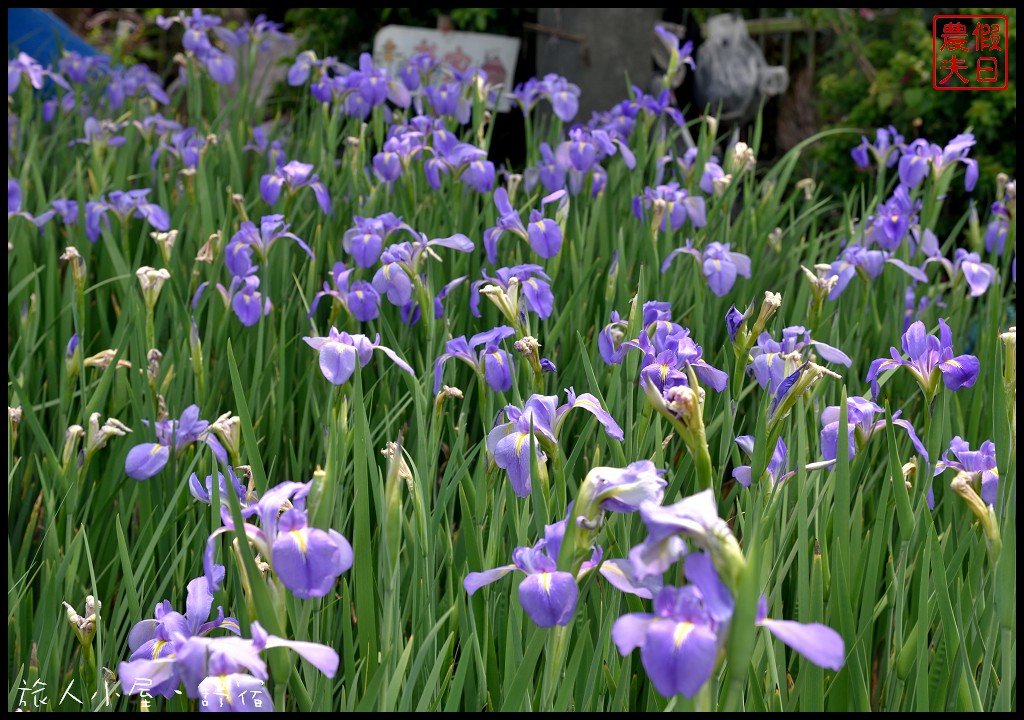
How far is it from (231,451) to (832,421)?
2.86 feet

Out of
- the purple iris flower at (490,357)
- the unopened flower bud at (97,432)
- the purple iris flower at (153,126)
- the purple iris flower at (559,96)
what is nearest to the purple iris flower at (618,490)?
the purple iris flower at (490,357)

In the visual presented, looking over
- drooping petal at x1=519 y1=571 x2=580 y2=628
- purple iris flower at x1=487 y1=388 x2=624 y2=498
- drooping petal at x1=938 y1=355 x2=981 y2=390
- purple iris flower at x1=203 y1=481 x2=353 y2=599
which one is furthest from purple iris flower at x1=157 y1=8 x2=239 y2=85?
drooping petal at x1=519 y1=571 x2=580 y2=628

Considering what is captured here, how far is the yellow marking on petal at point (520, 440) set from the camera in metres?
1.21

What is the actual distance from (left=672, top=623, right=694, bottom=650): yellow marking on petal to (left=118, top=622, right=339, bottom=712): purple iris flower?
0.28 meters

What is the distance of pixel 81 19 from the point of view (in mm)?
10898

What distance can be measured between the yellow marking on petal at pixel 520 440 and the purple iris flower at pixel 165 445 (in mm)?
556

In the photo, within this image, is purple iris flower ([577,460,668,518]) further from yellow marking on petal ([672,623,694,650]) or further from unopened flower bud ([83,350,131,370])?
unopened flower bud ([83,350,131,370])

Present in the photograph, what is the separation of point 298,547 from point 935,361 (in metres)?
1.00

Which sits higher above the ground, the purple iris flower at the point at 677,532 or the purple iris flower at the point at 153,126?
the purple iris flower at the point at 153,126

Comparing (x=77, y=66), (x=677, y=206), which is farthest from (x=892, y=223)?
(x=77, y=66)

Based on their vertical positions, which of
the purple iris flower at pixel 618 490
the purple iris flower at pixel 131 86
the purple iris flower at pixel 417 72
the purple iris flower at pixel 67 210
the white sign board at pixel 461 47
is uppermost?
the white sign board at pixel 461 47

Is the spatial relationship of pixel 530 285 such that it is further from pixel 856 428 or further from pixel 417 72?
pixel 417 72

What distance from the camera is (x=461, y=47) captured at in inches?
205

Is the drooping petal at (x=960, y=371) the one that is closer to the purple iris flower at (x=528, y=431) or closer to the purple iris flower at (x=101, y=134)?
the purple iris flower at (x=528, y=431)
